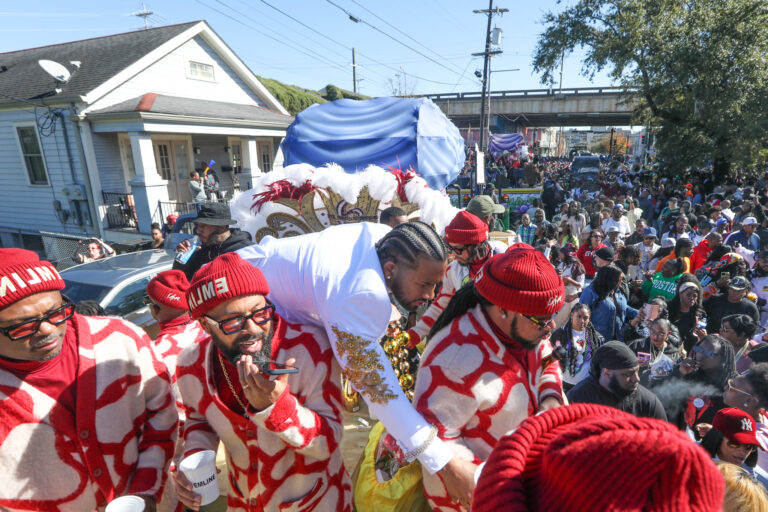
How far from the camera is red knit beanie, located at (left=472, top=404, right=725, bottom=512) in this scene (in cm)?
58

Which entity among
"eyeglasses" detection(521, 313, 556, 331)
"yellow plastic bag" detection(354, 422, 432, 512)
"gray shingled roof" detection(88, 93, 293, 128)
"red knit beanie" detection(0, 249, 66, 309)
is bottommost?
"yellow plastic bag" detection(354, 422, 432, 512)

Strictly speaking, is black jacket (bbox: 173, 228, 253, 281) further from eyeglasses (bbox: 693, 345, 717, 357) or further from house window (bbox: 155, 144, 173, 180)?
house window (bbox: 155, 144, 173, 180)

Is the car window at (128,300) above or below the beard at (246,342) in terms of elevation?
below

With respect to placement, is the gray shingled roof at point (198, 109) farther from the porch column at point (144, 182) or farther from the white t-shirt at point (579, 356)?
the white t-shirt at point (579, 356)

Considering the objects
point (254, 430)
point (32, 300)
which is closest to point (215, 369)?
point (254, 430)

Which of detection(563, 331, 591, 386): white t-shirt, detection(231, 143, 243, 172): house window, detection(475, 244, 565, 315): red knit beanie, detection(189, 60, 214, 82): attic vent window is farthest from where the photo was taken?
detection(231, 143, 243, 172): house window

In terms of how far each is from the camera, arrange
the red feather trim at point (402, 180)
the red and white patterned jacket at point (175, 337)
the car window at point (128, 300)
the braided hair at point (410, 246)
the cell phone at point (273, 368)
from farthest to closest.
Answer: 1. the car window at point (128, 300)
2. the red feather trim at point (402, 180)
3. the red and white patterned jacket at point (175, 337)
4. the braided hair at point (410, 246)
5. the cell phone at point (273, 368)

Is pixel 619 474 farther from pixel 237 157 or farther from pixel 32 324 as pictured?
pixel 237 157

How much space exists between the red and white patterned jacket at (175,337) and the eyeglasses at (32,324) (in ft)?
2.87

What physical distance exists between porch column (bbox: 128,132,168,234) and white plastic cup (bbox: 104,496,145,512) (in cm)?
1110

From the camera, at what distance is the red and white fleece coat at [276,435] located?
158cm

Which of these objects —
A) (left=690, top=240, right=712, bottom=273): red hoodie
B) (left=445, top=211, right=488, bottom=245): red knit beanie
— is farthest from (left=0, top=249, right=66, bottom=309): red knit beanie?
(left=690, top=240, right=712, bottom=273): red hoodie

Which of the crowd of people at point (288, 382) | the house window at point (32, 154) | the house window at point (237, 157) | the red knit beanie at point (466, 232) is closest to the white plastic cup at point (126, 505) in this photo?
the crowd of people at point (288, 382)

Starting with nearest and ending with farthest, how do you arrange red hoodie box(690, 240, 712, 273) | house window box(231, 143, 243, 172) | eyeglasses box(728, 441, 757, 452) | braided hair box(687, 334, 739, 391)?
eyeglasses box(728, 441, 757, 452)
braided hair box(687, 334, 739, 391)
red hoodie box(690, 240, 712, 273)
house window box(231, 143, 243, 172)
